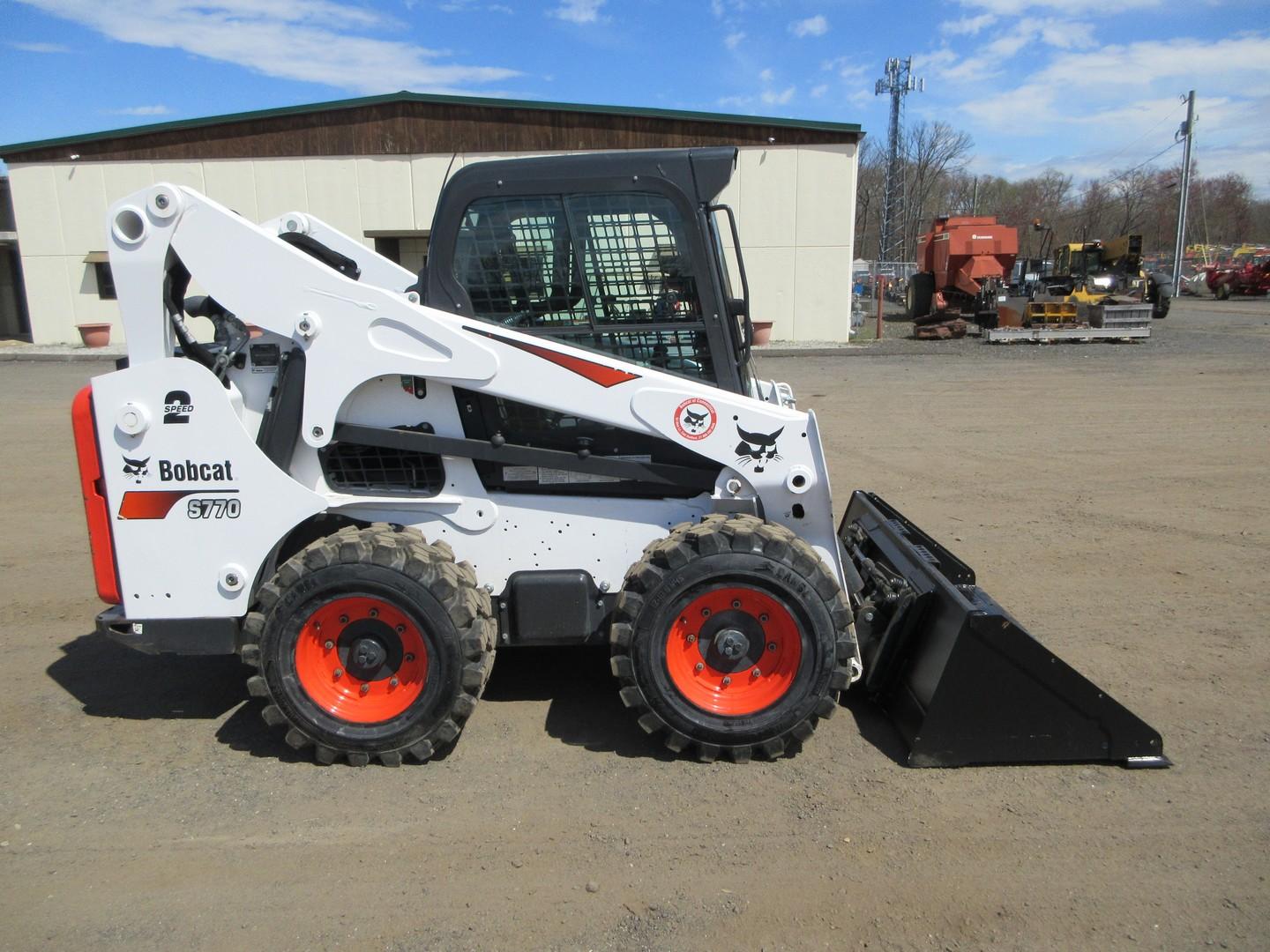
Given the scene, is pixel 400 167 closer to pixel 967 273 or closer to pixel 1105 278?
pixel 967 273

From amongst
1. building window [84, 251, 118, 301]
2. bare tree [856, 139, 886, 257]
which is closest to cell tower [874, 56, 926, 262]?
bare tree [856, 139, 886, 257]

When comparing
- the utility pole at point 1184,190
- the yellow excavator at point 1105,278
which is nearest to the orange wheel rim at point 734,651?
the yellow excavator at point 1105,278

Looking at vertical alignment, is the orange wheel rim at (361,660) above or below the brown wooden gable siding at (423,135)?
below

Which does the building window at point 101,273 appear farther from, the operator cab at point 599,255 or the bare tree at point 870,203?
the bare tree at point 870,203

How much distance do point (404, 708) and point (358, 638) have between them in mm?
355

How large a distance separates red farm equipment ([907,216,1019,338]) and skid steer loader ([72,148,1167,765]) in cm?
2044

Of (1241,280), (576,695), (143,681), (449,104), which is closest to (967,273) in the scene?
(449,104)

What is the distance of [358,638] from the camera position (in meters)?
3.82

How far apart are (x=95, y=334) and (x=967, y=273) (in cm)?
2297

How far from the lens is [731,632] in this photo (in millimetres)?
3793

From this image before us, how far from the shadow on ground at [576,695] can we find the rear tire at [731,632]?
26 cm

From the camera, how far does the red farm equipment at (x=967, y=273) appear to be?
23641 mm

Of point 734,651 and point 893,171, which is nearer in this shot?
point 734,651

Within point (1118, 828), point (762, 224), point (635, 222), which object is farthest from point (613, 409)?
point (762, 224)
